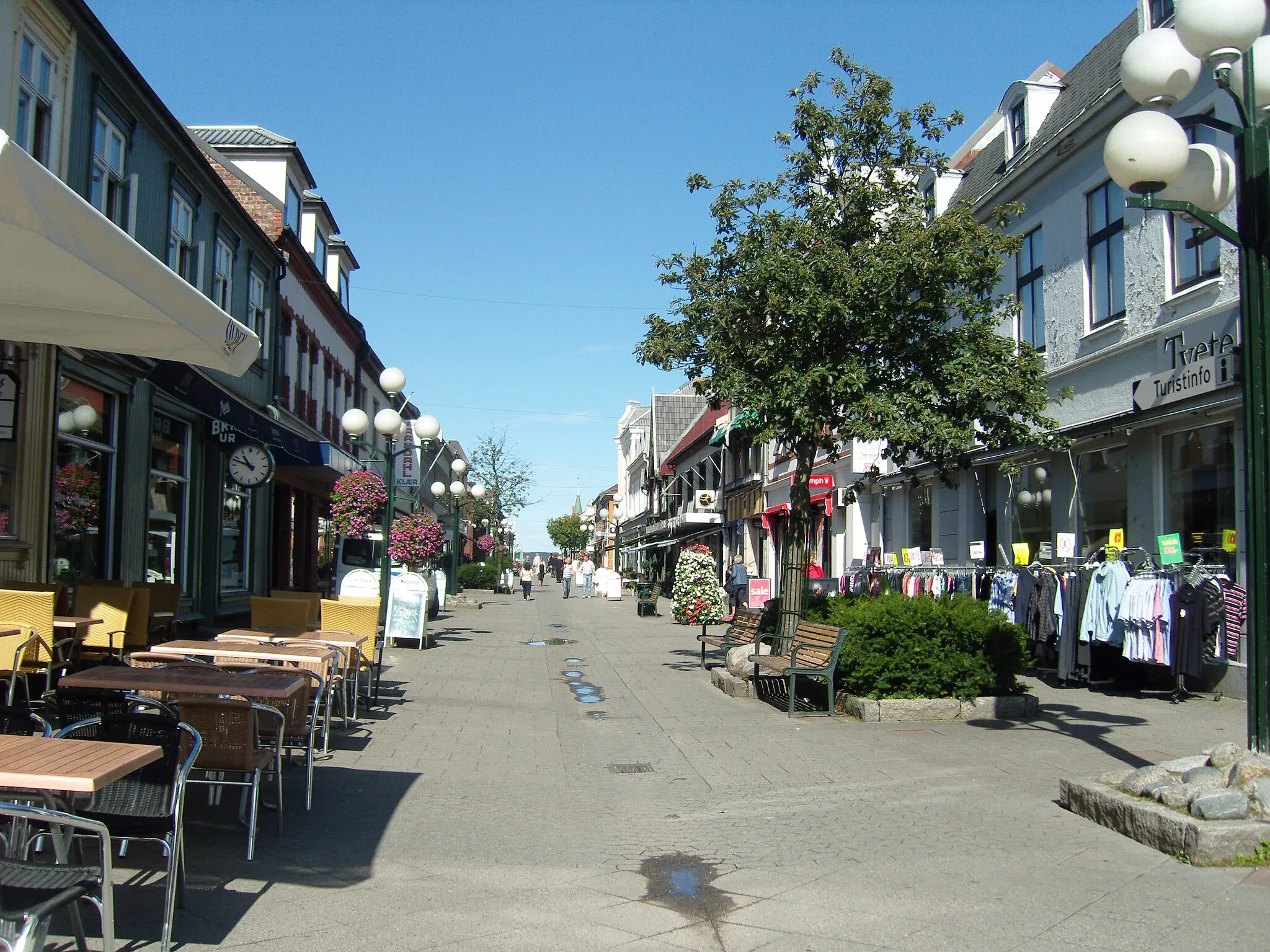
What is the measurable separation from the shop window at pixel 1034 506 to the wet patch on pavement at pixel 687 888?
499 inches

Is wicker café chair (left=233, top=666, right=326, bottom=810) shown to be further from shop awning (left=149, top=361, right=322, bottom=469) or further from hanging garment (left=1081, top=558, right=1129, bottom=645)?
hanging garment (left=1081, top=558, right=1129, bottom=645)

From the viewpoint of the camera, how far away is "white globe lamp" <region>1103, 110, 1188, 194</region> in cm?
630

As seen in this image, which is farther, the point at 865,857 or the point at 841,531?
the point at 841,531

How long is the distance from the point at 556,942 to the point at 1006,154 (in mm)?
18468

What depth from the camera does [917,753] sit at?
8789 millimetres

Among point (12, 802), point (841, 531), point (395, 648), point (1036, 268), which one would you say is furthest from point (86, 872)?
point (841, 531)

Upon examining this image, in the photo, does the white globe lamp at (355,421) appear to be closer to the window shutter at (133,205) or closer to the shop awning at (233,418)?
the shop awning at (233,418)

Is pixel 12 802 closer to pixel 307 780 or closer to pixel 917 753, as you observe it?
pixel 307 780

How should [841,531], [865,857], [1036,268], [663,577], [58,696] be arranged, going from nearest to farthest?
1. [58,696]
2. [865,857]
3. [1036,268]
4. [841,531]
5. [663,577]

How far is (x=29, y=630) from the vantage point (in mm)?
8164

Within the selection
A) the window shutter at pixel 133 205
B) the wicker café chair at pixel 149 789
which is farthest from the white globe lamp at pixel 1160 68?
the window shutter at pixel 133 205

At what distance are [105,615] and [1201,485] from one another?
40.5 ft

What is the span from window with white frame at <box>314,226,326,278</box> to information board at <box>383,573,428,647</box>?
11493 mm

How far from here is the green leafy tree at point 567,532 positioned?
121 m
